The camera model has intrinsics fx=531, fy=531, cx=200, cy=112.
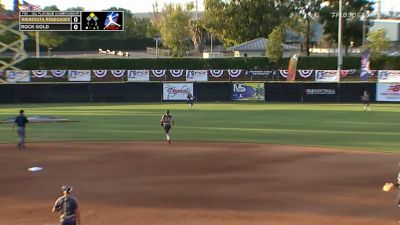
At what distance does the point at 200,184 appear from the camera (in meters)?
A: 16.3

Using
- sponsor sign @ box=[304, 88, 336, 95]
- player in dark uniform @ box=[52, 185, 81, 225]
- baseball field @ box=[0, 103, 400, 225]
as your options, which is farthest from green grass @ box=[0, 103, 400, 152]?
player in dark uniform @ box=[52, 185, 81, 225]

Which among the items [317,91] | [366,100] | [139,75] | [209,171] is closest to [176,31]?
[139,75]

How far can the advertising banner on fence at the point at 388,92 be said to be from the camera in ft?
155

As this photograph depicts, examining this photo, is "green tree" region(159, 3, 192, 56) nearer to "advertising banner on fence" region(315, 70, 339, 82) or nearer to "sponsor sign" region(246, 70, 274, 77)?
"sponsor sign" region(246, 70, 274, 77)

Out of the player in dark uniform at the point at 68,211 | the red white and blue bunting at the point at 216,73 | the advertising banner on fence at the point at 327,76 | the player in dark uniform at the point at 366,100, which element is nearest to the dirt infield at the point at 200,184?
the player in dark uniform at the point at 68,211

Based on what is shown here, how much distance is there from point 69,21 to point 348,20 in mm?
63778

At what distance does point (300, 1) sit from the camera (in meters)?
87.2

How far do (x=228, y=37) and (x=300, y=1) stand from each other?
14064 millimetres

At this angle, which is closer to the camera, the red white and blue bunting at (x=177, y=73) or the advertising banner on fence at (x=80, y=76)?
the advertising banner on fence at (x=80, y=76)

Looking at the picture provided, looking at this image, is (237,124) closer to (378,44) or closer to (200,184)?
(200,184)

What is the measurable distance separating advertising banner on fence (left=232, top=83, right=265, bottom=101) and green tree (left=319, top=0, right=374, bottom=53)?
35.6 metres

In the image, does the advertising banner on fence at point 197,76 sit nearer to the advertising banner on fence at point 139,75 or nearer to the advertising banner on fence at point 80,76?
the advertising banner on fence at point 139,75

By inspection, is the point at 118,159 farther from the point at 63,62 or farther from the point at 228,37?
the point at 228,37

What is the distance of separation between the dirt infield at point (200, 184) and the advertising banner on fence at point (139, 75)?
34153mm
